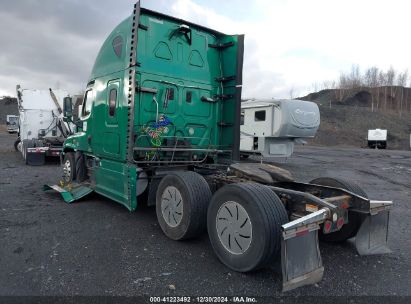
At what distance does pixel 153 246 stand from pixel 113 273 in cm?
93

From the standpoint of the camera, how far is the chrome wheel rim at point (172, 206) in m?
4.84

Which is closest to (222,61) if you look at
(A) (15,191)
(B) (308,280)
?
(B) (308,280)

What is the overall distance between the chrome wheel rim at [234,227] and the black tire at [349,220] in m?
1.46

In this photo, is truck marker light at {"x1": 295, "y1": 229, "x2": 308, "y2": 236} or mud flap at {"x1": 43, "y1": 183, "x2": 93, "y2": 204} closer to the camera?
truck marker light at {"x1": 295, "y1": 229, "x2": 308, "y2": 236}

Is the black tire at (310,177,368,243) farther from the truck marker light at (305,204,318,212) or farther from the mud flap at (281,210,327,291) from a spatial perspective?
the mud flap at (281,210,327,291)

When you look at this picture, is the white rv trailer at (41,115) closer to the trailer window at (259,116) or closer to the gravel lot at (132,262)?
the trailer window at (259,116)

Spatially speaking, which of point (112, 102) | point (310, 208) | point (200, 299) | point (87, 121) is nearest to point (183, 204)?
point (200, 299)

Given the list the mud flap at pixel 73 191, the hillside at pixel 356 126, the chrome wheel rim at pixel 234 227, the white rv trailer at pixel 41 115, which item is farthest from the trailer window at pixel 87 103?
the hillside at pixel 356 126

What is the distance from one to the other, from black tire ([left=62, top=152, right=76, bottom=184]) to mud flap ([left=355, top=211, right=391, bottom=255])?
19.8 ft

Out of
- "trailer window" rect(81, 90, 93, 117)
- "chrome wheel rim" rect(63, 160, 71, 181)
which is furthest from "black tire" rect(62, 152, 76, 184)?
"trailer window" rect(81, 90, 93, 117)

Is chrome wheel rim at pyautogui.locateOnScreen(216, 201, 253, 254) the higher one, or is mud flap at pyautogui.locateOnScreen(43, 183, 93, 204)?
chrome wheel rim at pyautogui.locateOnScreen(216, 201, 253, 254)

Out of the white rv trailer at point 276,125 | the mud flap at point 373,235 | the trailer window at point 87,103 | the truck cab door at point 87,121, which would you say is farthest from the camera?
the white rv trailer at point 276,125

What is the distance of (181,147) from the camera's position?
20.8ft

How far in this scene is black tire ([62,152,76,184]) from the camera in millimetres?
7996
